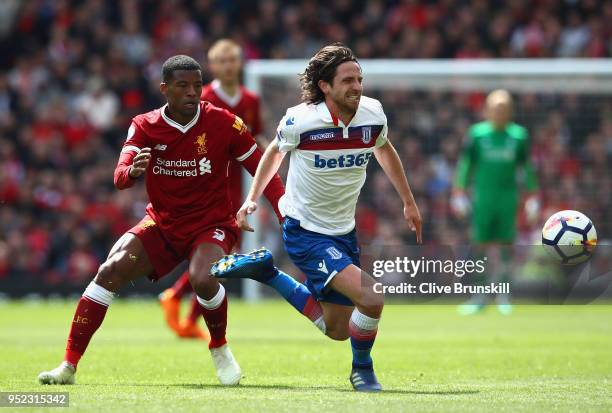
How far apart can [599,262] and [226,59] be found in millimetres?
7062

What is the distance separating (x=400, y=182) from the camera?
7.87 metres

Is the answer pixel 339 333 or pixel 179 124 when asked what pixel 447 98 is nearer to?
pixel 179 124

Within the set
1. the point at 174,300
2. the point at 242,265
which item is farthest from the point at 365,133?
the point at 174,300

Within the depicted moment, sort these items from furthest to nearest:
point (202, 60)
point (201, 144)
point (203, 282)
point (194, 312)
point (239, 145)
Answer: point (202, 60) → point (194, 312) → point (239, 145) → point (201, 144) → point (203, 282)

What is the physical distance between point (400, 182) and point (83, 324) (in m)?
2.36

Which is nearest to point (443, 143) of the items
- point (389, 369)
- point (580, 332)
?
point (580, 332)

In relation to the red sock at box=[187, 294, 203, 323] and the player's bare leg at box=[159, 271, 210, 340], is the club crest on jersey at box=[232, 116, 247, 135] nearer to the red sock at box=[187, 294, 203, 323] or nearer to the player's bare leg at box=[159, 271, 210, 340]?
the red sock at box=[187, 294, 203, 323]

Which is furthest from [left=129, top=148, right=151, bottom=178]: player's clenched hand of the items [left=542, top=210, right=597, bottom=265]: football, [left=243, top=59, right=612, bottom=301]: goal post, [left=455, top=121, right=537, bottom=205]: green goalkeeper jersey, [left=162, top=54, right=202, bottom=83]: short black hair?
[left=243, top=59, right=612, bottom=301]: goal post

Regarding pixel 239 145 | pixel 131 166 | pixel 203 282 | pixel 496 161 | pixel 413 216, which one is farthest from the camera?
pixel 496 161

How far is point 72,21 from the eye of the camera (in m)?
23.0

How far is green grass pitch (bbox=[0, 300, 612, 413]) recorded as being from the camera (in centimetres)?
677

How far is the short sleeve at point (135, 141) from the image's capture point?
7.86 m

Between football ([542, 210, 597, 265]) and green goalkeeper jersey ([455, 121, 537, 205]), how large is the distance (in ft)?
23.2

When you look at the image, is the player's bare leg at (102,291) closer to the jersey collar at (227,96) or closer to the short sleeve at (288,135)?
the short sleeve at (288,135)
